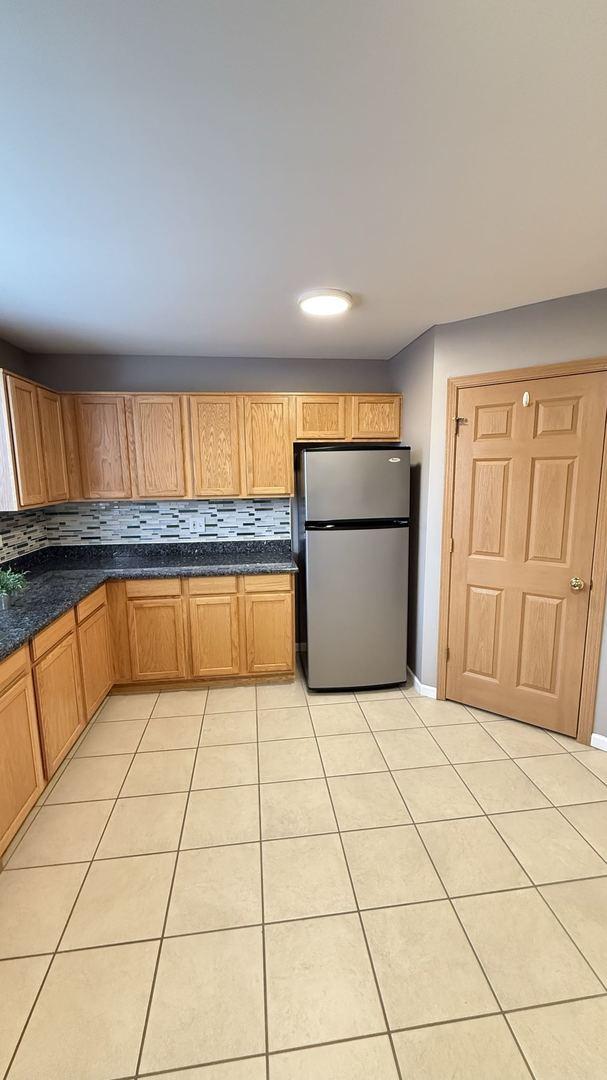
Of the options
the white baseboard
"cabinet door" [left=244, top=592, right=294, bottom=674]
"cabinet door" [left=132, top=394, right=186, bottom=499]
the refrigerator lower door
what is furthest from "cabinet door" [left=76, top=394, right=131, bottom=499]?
the white baseboard

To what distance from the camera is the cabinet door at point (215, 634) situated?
9.96 ft

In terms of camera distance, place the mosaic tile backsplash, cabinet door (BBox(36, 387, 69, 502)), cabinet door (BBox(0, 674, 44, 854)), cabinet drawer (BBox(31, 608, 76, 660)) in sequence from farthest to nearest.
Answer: the mosaic tile backsplash
cabinet door (BBox(36, 387, 69, 502))
cabinet drawer (BBox(31, 608, 76, 660))
cabinet door (BBox(0, 674, 44, 854))

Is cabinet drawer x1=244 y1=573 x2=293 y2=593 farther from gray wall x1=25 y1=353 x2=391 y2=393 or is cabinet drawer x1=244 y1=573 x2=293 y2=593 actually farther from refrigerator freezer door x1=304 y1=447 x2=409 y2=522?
gray wall x1=25 y1=353 x2=391 y2=393

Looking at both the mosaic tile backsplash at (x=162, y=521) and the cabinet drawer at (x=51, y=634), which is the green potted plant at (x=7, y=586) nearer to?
the cabinet drawer at (x=51, y=634)

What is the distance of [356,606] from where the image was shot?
298 centimetres

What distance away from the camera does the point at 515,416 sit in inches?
95.9

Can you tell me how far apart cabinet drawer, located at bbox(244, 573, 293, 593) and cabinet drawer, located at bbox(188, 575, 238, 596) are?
94 millimetres

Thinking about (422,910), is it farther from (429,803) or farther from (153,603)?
(153,603)

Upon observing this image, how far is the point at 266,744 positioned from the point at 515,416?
7.38ft

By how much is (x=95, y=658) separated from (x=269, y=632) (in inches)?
43.2

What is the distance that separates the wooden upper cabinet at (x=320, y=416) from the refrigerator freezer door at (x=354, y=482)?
0.41m

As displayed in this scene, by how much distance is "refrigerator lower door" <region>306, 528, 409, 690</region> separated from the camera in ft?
9.57

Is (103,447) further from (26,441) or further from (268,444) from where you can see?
(268,444)

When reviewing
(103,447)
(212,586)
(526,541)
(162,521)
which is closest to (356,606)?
(212,586)
